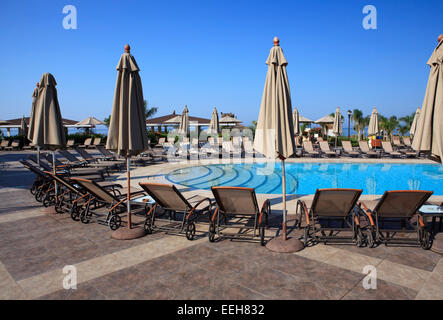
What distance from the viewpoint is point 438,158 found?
4.26 m

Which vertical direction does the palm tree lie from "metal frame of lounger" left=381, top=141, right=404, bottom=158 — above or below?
above

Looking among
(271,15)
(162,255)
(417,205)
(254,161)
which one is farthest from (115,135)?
(271,15)

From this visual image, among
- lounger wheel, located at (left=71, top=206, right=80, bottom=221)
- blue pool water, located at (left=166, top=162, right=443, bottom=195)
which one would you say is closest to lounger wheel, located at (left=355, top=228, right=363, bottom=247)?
blue pool water, located at (left=166, top=162, right=443, bottom=195)

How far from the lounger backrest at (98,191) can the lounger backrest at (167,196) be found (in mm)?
1003

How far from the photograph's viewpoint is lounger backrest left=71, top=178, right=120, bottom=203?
5.32 metres

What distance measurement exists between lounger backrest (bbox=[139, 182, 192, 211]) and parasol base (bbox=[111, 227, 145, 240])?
0.59 metres

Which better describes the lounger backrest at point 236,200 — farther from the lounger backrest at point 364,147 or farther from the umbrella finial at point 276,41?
the lounger backrest at point 364,147

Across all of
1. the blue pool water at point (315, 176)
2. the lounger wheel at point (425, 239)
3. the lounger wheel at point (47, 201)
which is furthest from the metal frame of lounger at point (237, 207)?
the blue pool water at point (315, 176)

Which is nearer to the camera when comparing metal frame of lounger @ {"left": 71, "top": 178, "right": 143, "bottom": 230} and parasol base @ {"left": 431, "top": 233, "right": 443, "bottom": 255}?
parasol base @ {"left": 431, "top": 233, "right": 443, "bottom": 255}

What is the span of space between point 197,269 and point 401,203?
3179 mm

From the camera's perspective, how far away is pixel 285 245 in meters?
4.15

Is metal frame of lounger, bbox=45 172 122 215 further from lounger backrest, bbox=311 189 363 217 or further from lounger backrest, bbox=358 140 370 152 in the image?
lounger backrest, bbox=358 140 370 152

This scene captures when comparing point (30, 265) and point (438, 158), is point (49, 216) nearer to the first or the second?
point (30, 265)
